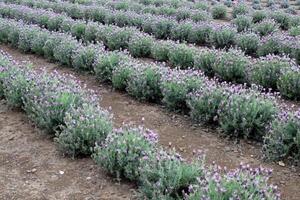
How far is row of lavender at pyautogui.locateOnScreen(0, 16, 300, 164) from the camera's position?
5.53 metres

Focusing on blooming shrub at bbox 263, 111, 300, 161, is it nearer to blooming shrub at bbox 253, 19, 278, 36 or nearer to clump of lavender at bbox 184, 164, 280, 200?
clump of lavender at bbox 184, 164, 280, 200

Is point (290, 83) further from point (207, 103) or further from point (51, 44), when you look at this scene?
point (51, 44)

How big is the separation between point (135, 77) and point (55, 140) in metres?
2.11

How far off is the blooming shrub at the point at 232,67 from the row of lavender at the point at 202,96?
95 cm

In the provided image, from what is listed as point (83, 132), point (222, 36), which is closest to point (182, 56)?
point (222, 36)

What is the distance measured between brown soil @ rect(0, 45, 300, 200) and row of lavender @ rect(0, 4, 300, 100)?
1677 millimetres

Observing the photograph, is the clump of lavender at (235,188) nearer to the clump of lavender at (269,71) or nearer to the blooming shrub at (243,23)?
the clump of lavender at (269,71)

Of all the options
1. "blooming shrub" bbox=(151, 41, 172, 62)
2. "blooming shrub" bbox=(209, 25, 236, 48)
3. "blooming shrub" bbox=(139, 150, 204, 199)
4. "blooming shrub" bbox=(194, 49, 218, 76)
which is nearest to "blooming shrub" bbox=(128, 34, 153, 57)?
"blooming shrub" bbox=(151, 41, 172, 62)

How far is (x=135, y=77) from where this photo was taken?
771cm

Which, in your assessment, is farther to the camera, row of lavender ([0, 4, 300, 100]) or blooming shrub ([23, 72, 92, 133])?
row of lavender ([0, 4, 300, 100])

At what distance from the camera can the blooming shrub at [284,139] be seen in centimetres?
539

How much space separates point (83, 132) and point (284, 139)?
2.27 meters

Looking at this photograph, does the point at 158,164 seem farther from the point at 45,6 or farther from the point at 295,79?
the point at 45,6

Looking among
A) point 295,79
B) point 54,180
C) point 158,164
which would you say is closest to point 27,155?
point 54,180
